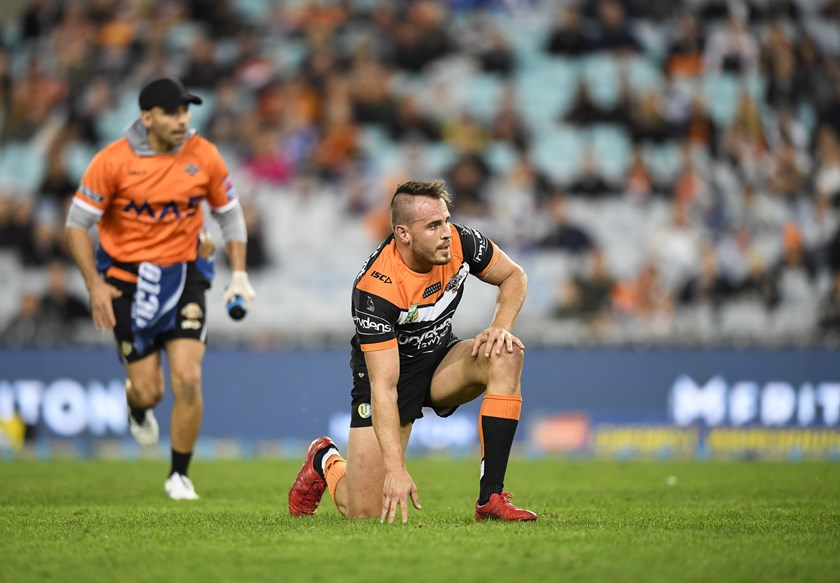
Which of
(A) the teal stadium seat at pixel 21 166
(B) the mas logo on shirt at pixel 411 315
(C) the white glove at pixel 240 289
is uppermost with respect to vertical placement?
(A) the teal stadium seat at pixel 21 166

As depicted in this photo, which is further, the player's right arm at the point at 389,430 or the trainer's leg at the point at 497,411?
the trainer's leg at the point at 497,411

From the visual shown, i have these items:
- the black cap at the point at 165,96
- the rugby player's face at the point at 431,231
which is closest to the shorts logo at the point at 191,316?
the black cap at the point at 165,96

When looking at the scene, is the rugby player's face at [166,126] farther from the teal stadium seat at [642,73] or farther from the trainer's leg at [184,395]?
the teal stadium seat at [642,73]

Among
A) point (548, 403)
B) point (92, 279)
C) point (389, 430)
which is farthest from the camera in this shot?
point (548, 403)

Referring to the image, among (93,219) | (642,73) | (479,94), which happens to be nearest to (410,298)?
(93,219)

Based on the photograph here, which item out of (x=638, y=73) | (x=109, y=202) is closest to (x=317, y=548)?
(x=109, y=202)

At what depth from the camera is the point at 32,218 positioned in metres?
16.5

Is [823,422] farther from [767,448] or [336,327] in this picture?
[336,327]

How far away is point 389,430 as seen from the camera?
629 centimetres

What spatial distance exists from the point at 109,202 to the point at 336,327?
743 centimetres

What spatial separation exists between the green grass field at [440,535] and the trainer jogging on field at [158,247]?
2.80ft

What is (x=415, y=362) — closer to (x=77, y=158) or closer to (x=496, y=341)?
(x=496, y=341)

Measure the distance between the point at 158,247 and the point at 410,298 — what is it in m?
2.73

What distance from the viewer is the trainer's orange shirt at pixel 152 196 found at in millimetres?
8469
